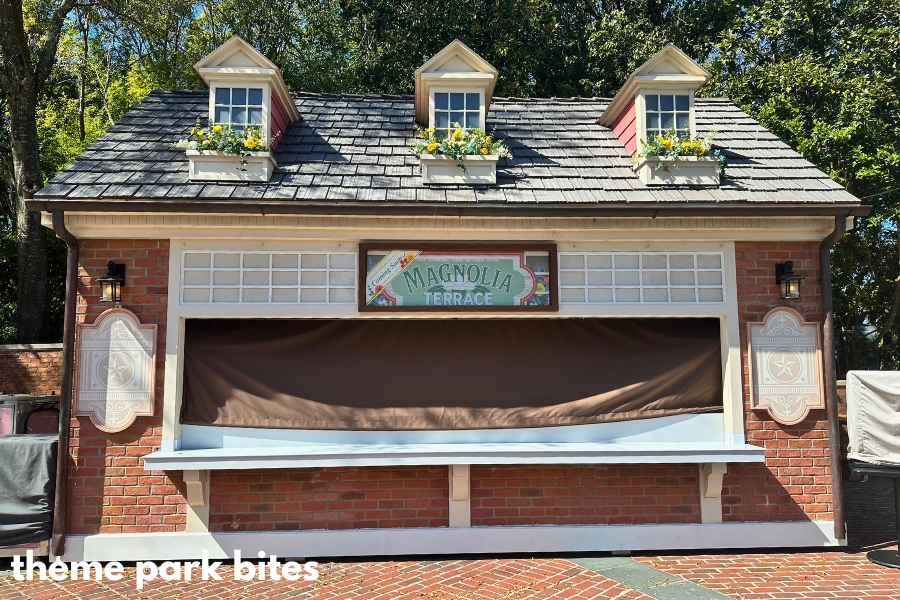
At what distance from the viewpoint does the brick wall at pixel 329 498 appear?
6.84m

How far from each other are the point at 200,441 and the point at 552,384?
3955mm

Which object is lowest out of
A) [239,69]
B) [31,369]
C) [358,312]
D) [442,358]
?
→ [31,369]

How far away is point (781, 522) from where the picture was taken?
7000 millimetres

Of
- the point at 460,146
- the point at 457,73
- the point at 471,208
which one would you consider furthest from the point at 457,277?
the point at 457,73

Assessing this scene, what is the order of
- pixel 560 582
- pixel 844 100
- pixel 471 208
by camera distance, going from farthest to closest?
pixel 844 100
pixel 471 208
pixel 560 582

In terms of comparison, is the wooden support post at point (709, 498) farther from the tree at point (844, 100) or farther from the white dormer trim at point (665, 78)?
the tree at point (844, 100)

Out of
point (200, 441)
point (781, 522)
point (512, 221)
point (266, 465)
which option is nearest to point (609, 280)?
point (512, 221)

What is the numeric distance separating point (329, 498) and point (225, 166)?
3903 millimetres

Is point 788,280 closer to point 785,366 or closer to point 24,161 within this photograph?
point 785,366

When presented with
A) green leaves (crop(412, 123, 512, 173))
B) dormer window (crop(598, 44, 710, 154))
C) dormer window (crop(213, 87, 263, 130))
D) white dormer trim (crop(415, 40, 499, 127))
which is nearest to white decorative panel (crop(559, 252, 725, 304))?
green leaves (crop(412, 123, 512, 173))

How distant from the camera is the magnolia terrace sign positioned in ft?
22.9

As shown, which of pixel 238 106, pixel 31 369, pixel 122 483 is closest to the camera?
pixel 122 483

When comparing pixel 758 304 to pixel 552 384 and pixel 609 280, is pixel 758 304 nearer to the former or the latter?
pixel 609 280

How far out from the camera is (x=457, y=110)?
800 centimetres
